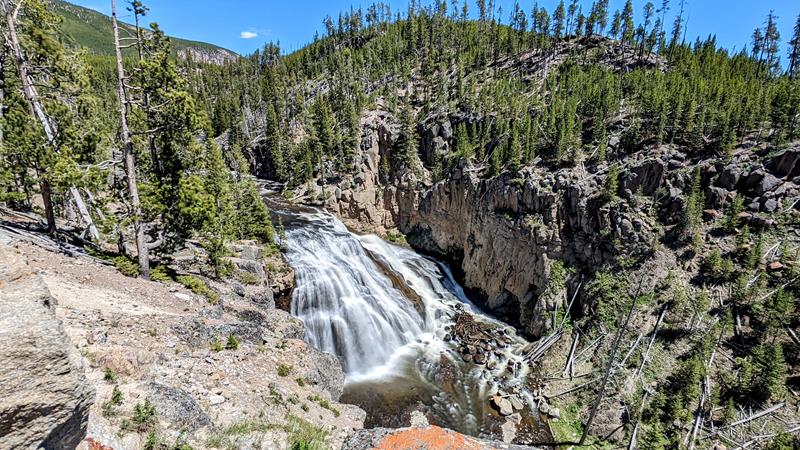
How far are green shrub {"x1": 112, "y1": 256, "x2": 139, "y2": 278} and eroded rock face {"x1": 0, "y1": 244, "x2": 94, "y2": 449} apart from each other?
11807 mm

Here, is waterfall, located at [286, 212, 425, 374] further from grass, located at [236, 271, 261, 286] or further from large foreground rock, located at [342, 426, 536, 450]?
large foreground rock, located at [342, 426, 536, 450]

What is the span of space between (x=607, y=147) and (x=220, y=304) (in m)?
33.5

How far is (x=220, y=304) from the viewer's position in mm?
16062

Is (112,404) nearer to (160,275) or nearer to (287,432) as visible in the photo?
(287,432)

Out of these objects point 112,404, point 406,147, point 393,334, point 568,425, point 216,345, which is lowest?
point 568,425

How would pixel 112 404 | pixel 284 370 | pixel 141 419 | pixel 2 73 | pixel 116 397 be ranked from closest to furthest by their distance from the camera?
pixel 141 419
pixel 112 404
pixel 116 397
pixel 284 370
pixel 2 73

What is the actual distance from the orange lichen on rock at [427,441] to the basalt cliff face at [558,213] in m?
22.4

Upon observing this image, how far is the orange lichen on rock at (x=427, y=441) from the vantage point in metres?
7.64

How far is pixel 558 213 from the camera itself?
30.3m

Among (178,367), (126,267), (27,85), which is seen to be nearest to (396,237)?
(126,267)

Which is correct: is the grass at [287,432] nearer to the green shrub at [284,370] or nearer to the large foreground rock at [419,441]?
the large foreground rock at [419,441]

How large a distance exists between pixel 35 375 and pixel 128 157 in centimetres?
1234

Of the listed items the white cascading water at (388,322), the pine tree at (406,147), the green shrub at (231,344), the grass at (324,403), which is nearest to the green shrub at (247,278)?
the white cascading water at (388,322)

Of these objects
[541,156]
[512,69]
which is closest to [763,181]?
[541,156]
